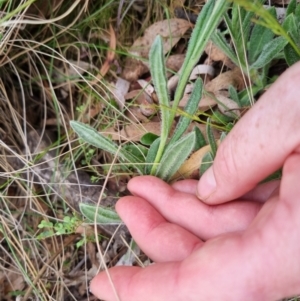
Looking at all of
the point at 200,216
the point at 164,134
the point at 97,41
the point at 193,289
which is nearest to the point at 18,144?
the point at 97,41

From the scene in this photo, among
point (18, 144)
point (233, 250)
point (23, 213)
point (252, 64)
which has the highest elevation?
point (252, 64)

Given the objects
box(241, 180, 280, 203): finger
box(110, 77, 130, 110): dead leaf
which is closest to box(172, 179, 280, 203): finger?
box(241, 180, 280, 203): finger

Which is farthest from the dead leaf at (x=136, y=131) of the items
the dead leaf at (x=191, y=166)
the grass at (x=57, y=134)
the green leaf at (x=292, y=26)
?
the green leaf at (x=292, y=26)

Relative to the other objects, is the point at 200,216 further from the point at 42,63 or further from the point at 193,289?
the point at 42,63

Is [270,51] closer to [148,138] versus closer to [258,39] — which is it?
[258,39]

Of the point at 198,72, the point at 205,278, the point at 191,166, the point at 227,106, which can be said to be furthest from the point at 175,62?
the point at 205,278

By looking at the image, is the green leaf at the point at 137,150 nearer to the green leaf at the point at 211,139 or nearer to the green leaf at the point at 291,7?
the green leaf at the point at 211,139

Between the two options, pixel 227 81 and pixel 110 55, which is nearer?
pixel 227 81

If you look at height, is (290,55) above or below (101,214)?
above
